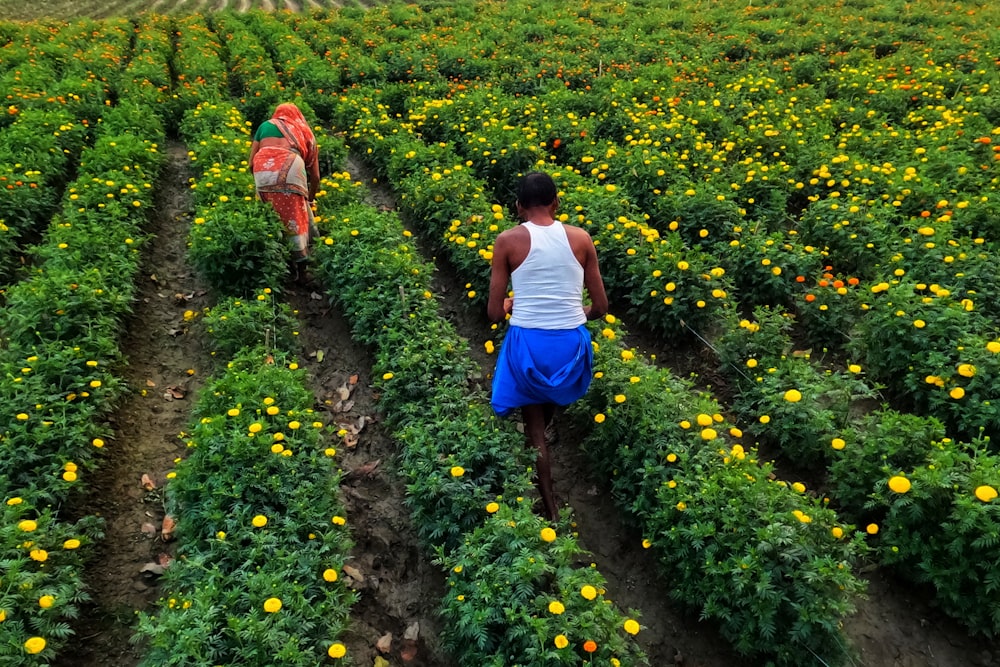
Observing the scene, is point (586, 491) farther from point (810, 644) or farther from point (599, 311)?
point (810, 644)

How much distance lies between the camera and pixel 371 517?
378cm

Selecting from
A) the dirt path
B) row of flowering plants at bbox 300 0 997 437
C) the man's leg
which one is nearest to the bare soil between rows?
the dirt path

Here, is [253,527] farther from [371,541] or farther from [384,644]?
[384,644]

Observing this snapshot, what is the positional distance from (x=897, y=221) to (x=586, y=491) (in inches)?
164

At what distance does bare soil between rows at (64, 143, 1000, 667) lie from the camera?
3000 mm

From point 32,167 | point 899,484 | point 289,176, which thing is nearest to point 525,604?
point 899,484

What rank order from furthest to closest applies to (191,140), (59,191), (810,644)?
(191,140) < (59,191) < (810,644)

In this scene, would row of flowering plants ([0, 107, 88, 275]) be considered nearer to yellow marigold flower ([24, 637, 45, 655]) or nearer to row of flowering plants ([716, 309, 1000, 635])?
yellow marigold flower ([24, 637, 45, 655])

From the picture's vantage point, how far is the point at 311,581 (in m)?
2.85

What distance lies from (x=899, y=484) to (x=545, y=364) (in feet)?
6.42

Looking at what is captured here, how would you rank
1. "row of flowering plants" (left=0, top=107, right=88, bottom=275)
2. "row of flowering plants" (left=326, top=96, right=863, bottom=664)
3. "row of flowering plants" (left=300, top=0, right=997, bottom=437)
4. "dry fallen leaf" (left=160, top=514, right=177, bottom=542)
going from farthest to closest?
"row of flowering plants" (left=0, top=107, right=88, bottom=275) → "row of flowering plants" (left=300, top=0, right=997, bottom=437) → "dry fallen leaf" (left=160, top=514, right=177, bottom=542) → "row of flowering plants" (left=326, top=96, right=863, bottom=664)

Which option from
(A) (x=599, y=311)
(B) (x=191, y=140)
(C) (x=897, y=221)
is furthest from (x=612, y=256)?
(B) (x=191, y=140)

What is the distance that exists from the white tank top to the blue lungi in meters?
0.07

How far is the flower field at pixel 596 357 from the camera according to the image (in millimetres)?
2738
